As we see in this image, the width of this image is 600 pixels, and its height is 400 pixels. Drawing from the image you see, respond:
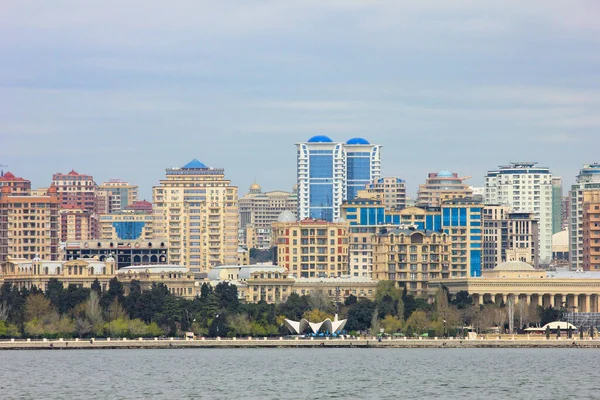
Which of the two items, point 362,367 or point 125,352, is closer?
point 362,367

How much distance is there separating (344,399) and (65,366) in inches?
1686

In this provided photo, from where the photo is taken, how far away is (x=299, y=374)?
529ft

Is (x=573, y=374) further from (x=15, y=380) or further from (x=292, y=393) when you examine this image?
(x=15, y=380)

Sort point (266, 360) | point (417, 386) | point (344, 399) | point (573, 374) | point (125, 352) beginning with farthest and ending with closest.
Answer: point (125, 352), point (266, 360), point (573, 374), point (417, 386), point (344, 399)

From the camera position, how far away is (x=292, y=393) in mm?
141375

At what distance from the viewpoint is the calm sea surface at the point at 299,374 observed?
462 feet

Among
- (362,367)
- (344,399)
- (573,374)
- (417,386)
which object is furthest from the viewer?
(362,367)

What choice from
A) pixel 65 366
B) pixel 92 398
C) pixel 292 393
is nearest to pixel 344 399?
pixel 292 393

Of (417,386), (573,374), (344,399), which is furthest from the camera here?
(573,374)

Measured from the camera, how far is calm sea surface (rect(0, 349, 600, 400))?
141 metres

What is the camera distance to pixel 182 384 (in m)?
149

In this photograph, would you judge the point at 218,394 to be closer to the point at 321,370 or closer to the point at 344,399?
the point at 344,399

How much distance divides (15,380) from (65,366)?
18704 millimetres

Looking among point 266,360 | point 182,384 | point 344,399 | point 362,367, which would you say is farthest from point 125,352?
point 344,399
